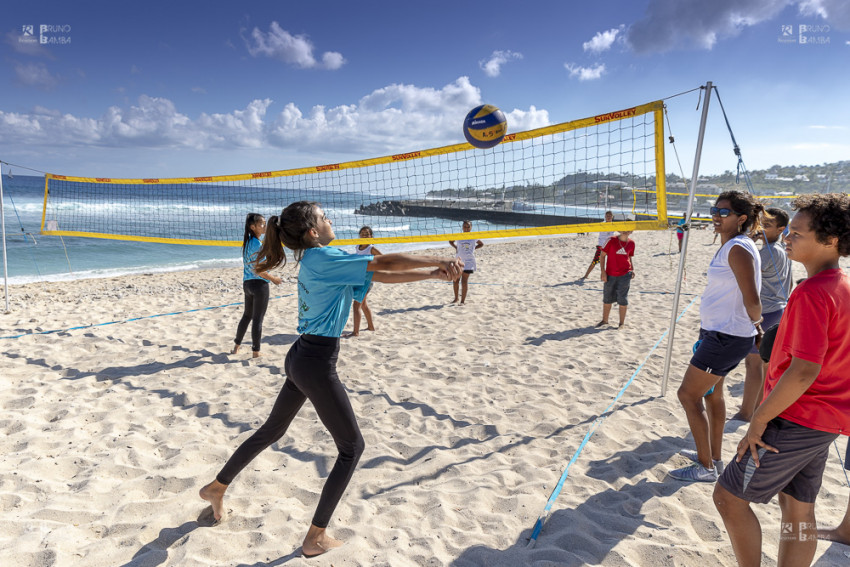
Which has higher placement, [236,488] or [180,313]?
[180,313]

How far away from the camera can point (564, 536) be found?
93.2 inches

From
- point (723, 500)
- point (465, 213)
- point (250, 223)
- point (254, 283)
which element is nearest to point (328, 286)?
point (723, 500)

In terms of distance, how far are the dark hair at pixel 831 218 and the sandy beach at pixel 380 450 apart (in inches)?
60.8

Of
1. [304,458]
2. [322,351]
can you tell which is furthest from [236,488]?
[322,351]

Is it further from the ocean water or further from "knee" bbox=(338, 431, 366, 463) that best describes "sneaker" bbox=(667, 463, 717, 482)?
the ocean water

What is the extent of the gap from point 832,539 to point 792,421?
1270 mm

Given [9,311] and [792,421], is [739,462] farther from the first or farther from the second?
[9,311]

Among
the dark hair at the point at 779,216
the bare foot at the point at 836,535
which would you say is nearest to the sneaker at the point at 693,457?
the bare foot at the point at 836,535

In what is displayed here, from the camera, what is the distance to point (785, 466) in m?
1.66

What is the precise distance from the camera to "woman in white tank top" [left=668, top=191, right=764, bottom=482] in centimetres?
254

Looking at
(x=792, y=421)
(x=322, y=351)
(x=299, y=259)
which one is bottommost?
(x=792, y=421)

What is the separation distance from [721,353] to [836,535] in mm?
980

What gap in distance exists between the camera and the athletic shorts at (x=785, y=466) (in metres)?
1.64

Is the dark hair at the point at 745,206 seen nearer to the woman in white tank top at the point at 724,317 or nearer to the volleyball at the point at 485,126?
the woman in white tank top at the point at 724,317
